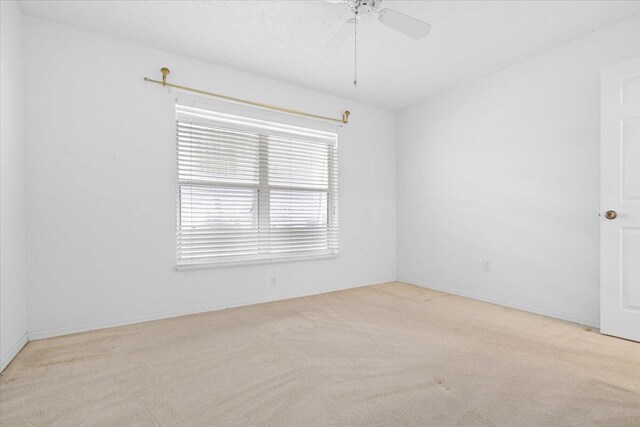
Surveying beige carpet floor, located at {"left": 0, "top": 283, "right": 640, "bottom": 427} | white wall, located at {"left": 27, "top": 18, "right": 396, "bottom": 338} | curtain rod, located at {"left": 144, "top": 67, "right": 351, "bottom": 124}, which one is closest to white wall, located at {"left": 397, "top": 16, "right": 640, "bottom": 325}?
beige carpet floor, located at {"left": 0, "top": 283, "right": 640, "bottom": 427}

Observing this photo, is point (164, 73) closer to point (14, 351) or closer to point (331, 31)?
point (331, 31)

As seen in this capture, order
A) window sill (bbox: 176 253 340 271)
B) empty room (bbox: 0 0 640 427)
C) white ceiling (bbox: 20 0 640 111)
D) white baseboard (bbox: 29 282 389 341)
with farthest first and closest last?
window sill (bbox: 176 253 340 271) → white baseboard (bbox: 29 282 389 341) → white ceiling (bbox: 20 0 640 111) → empty room (bbox: 0 0 640 427)

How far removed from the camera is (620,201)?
7.91ft

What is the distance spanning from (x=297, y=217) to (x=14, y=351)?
2584mm

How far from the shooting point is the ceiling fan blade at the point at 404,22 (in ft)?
6.49

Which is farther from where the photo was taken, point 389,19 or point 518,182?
point 518,182

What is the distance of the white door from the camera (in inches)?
92.4

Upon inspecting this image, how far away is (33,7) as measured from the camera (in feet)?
7.68

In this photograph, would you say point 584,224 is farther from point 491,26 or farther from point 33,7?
point 33,7

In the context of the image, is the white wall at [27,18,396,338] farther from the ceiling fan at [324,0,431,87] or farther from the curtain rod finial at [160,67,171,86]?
the ceiling fan at [324,0,431,87]

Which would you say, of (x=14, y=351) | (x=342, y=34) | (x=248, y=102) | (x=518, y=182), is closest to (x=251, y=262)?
(x=248, y=102)

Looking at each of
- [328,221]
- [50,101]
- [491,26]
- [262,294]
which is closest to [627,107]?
[491,26]

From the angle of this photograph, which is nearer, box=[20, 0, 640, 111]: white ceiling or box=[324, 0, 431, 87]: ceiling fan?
box=[324, 0, 431, 87]: ceiling fan

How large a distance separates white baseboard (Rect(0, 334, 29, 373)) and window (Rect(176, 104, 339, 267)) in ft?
3.89
